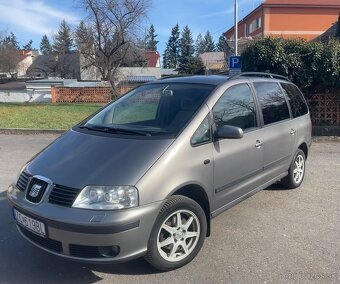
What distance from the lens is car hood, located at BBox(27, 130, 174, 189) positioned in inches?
125

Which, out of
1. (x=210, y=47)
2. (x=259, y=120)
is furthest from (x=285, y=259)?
(x=210, y=47)

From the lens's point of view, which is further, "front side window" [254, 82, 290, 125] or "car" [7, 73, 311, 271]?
"front side window" [254, 82, 290, 125]

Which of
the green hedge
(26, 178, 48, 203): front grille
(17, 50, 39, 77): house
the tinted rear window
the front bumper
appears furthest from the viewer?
(17, 50, 39, 77): house

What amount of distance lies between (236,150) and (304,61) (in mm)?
7955

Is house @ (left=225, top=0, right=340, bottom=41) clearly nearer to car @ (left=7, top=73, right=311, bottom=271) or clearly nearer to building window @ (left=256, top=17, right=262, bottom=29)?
building window @ (left=256, top=17, right=262, bottom=29)

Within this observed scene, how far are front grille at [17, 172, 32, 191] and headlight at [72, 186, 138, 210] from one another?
698 mm

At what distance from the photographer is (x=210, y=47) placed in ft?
406

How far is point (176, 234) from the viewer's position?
3.49 meters

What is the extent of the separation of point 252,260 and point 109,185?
1606mm

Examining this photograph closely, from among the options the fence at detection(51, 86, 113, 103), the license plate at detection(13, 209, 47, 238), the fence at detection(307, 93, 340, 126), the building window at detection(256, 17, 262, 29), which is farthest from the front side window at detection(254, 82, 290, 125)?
the building window at detection(256, 17, 262, 29)

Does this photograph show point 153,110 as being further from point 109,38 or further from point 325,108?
point 109,38

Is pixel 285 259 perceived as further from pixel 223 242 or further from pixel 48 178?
pixel 48 178

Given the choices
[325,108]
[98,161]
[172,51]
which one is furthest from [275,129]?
[172,51]

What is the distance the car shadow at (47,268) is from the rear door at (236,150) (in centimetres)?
106
